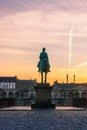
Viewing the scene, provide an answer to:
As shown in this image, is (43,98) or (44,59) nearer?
(43,98)

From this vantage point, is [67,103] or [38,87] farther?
[67,103]

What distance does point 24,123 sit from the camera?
3697cm

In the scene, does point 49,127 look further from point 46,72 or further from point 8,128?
point 46,72

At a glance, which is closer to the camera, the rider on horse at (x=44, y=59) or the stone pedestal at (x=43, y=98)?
the stone pedestal at (x=43, y=98)

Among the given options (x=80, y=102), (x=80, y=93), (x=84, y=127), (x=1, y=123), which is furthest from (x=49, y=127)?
(x=80, y=93)

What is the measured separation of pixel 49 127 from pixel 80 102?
36268mm

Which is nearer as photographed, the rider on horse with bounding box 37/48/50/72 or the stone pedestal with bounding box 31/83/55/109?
the stone pedestal with bounding box 31/83/55/109

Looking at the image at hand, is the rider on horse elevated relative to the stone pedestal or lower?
elevated

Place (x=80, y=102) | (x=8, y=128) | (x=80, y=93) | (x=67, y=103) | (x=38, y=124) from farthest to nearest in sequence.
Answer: (x=80, y=93)
(x=67, y=103)
(x=80, y=102)
(x=38, y=124)
(x=8, y=128)

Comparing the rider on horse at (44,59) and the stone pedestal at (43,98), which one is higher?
the rider on horse at (44,59)

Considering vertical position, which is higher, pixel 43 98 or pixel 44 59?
pixel 44 59

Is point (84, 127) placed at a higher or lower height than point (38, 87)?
lower

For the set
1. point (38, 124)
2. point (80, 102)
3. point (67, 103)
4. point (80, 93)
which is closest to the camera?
point (38, 124)

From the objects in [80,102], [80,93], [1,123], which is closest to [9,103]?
[80,102]
